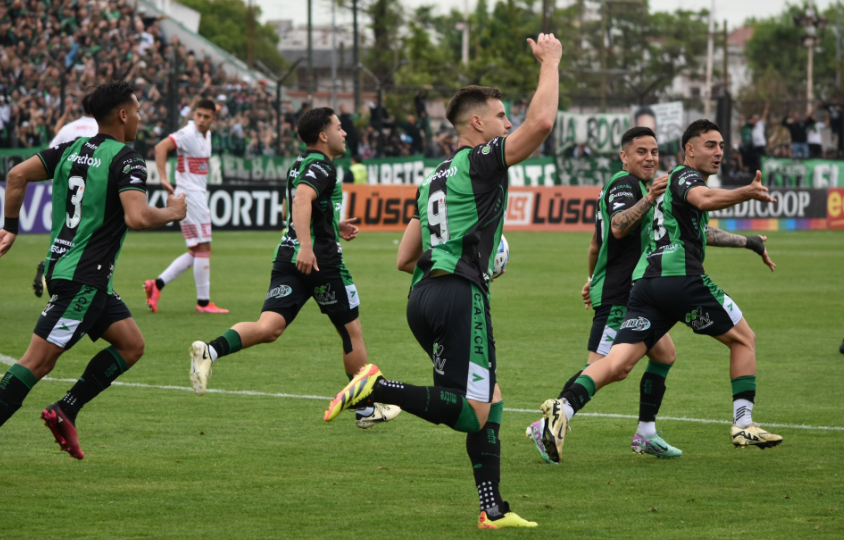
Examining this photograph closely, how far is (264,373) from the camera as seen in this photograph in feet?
31.9

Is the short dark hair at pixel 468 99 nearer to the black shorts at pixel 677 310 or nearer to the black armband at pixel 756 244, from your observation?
the black shorts at pixel 677 310

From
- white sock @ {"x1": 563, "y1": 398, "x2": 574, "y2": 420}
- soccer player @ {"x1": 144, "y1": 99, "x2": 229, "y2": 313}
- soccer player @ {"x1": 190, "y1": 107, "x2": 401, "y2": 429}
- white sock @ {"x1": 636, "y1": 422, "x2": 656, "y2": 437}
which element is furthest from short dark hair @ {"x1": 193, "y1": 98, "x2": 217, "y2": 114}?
white sock @ {"x1": 563, "y1": 398, "x2": 574, "y2": 420}

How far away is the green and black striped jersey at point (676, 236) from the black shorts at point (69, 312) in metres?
3.18

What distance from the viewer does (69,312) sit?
6000 mm

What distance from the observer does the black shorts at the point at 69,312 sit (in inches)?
236

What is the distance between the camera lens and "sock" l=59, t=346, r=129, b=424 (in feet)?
20.5

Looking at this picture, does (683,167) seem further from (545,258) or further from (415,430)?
(545,258)

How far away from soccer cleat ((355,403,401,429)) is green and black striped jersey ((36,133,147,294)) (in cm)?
212

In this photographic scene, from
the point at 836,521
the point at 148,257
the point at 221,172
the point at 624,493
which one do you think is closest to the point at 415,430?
the point at 624,493

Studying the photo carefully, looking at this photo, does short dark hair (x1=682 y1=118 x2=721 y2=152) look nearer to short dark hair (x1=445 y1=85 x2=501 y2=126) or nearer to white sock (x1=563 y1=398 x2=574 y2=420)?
white sock (x1=563 y1=398 x2=574 y2=420)

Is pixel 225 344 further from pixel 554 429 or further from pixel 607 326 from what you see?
pixel 554 429

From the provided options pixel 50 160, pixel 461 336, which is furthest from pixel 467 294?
pixel 50 160

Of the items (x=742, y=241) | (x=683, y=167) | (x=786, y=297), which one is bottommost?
(x=786, y=297)

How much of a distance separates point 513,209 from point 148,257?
11938mm
